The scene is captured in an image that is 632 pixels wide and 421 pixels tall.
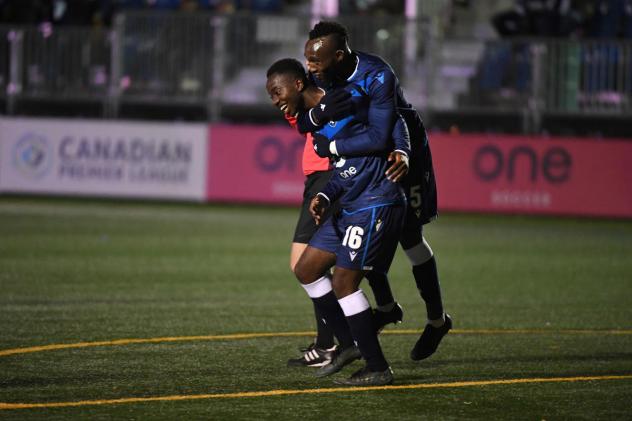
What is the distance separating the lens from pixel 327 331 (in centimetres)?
849

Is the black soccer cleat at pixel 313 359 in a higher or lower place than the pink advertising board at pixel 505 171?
higher

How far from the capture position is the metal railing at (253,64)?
2180cm

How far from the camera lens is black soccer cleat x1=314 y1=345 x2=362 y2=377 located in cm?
792

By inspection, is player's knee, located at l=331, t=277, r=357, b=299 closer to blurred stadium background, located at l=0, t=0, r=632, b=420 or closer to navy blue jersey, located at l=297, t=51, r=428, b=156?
navy blue jersey, located at l=297, t=51, r=428, b=156

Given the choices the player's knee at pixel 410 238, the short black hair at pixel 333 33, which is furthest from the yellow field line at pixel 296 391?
the short black hair at pixel 333 33

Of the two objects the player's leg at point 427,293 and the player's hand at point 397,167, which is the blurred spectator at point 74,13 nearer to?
the player's leg at point 427,293

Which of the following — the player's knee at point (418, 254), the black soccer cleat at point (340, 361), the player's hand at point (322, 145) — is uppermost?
the player's hand at point (322, 145)

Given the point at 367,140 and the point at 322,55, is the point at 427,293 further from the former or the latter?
the point at 322,55

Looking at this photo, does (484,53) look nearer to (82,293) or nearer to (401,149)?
(82,293)

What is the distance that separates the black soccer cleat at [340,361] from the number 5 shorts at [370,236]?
0.66 m

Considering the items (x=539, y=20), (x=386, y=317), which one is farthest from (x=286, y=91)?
(x=539, y=20)

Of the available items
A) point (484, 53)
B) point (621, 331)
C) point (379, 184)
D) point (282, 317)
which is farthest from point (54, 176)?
point (379, 184)

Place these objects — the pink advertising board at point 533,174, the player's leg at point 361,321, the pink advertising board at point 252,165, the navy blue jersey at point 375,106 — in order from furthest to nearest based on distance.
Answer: the pink advertising board at point 252,165 → the pink advertising board at point 533,174 → the player's leg at point 361,321 → the navy blue jersey at point 375,106

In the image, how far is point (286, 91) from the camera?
7762 mm
